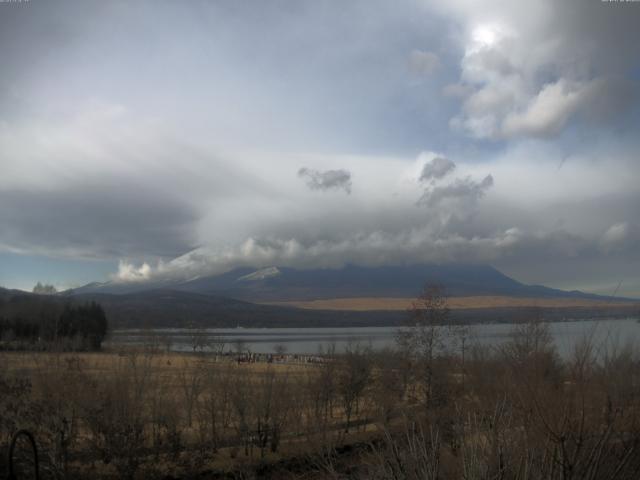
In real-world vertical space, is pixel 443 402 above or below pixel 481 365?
below

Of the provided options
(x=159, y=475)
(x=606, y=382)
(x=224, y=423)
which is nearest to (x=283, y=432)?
(x=224, y=423)

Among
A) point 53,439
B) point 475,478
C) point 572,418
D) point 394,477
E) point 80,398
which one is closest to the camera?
point 475,478

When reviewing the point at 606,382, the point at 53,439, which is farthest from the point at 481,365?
the point at 53,439

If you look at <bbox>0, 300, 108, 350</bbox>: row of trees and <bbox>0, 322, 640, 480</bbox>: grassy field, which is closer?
<bbox>0, 322, 640, 480</bbox>: grassy field

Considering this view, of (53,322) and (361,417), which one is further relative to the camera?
(53,322)

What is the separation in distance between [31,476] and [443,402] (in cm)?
2323

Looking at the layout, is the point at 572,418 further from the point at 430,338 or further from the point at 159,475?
the point at 430,338

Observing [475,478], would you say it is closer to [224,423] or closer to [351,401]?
[224,423]

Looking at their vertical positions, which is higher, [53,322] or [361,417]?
[53,322]

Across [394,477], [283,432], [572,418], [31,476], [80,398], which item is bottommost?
[283,432]

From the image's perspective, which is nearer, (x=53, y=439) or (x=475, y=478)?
(x=475, y=478)

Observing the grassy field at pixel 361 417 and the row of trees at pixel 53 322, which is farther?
the row of trees at pixel 53 322

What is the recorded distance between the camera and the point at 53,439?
23547mm

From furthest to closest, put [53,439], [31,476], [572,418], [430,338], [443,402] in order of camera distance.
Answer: [430,338] → [443,402] → [53,439] → [31,476] → [572,418]
